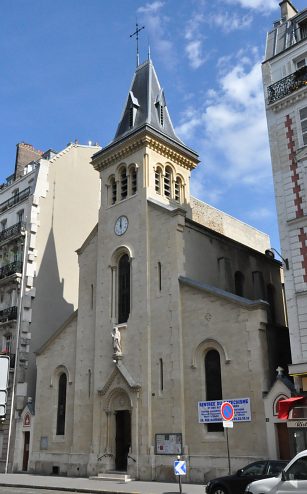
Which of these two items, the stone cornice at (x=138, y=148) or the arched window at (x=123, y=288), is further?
the stone cornice at (x=138, y=148)

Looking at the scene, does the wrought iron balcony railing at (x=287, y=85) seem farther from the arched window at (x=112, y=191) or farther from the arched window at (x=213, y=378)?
the arched window at (x=112, y=191)

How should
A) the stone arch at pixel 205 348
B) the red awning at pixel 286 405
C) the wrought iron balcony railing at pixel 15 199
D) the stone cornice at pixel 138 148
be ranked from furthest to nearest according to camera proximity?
the wrought iron balcony railing at pixel 15 199
the stone cornice at pixel 138 148
the stone arch at pixel 205 348
the red awning at pixel 286 405

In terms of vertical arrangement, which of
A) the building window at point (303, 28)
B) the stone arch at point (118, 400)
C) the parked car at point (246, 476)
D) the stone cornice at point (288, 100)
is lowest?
the parked car at point (246, 476)

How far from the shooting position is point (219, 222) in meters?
40.0

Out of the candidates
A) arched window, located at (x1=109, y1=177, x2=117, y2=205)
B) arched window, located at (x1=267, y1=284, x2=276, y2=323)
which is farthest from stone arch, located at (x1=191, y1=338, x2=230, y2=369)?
arched window, located at (x1=109, y1=177, x2=117, y2=205)

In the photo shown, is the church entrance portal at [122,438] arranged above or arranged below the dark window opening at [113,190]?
below

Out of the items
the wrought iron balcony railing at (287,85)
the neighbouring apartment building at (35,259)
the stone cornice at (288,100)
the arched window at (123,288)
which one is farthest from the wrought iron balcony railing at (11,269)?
the wrought iron balcony railing at (287,85)

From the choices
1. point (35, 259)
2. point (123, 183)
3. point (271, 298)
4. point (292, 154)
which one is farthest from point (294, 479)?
point (35, 259)

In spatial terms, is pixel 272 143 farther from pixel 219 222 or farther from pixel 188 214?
pixel 219 222

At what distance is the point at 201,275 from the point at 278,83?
10216 mm

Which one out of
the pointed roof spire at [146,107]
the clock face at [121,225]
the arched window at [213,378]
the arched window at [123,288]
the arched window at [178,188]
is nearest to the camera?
the arched window at [213,378]

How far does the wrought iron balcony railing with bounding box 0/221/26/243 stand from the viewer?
34656 millimetres

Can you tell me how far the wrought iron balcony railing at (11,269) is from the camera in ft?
110

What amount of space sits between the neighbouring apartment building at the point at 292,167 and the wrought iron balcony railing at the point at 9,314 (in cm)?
1943
